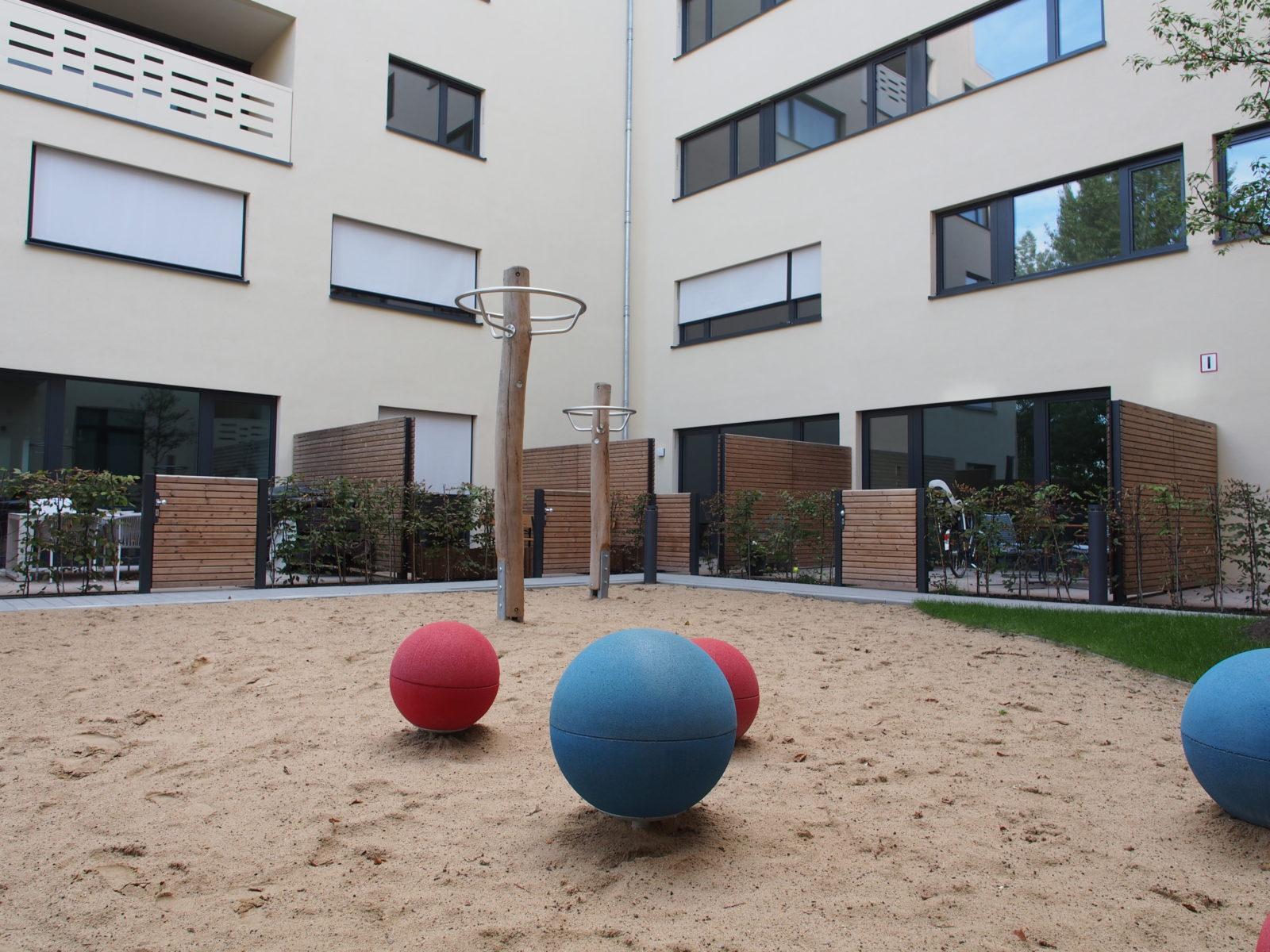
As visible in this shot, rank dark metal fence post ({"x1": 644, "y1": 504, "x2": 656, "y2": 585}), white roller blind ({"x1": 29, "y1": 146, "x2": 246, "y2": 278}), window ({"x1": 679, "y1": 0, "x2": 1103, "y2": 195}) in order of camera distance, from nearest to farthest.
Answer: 1. white roller blind ({"x1": 29, "y1": 146, "x2": 246, "y2": 278})
2. dark metal fence post ({"x1": 644, "y1": 504, "x2": 656, "y2": 585})
3. window ({"x1": 679, "y1": 0, "x2": 1103, "y2": 195})

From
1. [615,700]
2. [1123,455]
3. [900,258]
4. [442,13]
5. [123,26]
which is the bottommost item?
[615,700]

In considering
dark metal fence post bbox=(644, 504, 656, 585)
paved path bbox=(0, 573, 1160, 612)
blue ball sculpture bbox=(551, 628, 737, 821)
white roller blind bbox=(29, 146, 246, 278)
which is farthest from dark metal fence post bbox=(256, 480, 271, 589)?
blue ball sculpture bbox=(551, 628, 737, 821)

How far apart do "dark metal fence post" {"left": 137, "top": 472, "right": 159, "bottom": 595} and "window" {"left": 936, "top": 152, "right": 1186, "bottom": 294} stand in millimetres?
11770

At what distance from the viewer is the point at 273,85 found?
14.6m

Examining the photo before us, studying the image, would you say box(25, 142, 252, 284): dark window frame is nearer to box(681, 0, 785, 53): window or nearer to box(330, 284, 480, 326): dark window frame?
box(330, 284, 480, 326): dark window frame


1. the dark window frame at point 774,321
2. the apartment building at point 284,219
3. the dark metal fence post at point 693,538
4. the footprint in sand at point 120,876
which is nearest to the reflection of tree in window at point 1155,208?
the dark window frame at point 774,321

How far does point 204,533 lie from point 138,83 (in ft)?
25.4

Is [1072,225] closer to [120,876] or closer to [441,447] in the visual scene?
[441,447]

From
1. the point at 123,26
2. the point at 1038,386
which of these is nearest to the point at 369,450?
the point at 123,26

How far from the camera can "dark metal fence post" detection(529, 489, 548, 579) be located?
→ 41.8 ft

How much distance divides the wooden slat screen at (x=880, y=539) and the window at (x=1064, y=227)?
458 cm

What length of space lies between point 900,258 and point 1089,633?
9069 mm

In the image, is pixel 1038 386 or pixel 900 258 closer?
pixel 1038 386

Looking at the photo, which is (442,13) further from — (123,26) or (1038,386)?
(1038,386)
